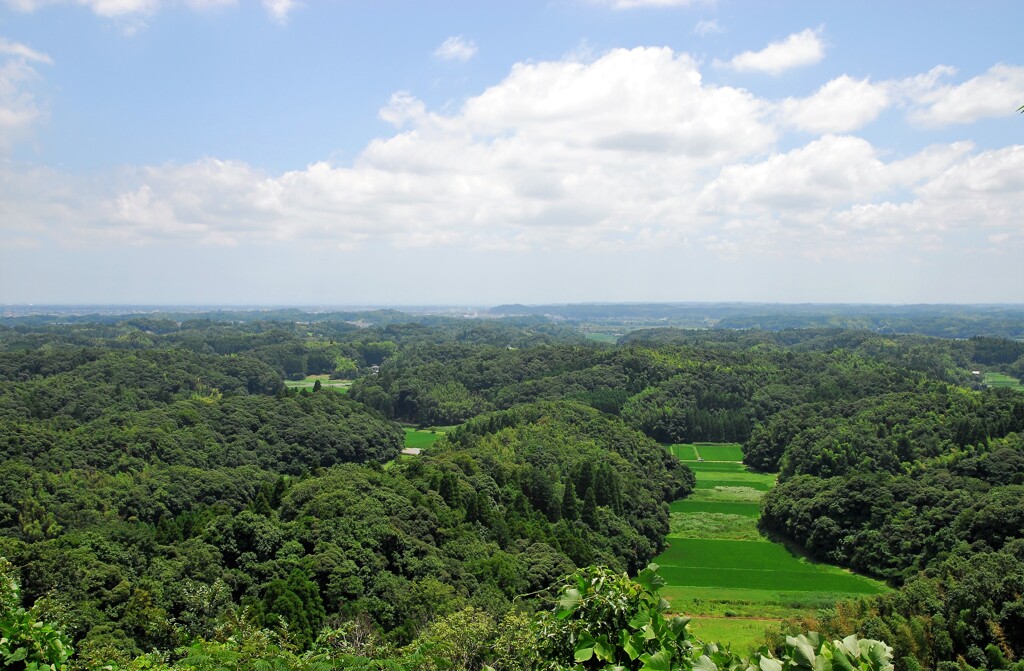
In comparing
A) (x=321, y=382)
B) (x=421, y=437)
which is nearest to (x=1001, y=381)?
(x=421, y=437)

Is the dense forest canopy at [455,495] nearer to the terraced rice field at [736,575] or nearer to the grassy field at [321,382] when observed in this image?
the terraced rice field at [736,575]

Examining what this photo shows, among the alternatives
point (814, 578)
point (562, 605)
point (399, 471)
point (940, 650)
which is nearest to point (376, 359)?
point (399, 471)

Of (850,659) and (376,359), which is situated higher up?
(850,659)

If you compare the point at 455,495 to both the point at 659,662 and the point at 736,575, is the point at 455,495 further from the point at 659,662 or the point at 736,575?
the point at 659,662

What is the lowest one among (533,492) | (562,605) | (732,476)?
(732,476)

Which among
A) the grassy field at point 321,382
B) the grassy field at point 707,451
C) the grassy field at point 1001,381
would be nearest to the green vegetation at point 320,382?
the grassy field at point 321,382

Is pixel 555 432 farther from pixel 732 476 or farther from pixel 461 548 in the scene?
pixel 461 548
